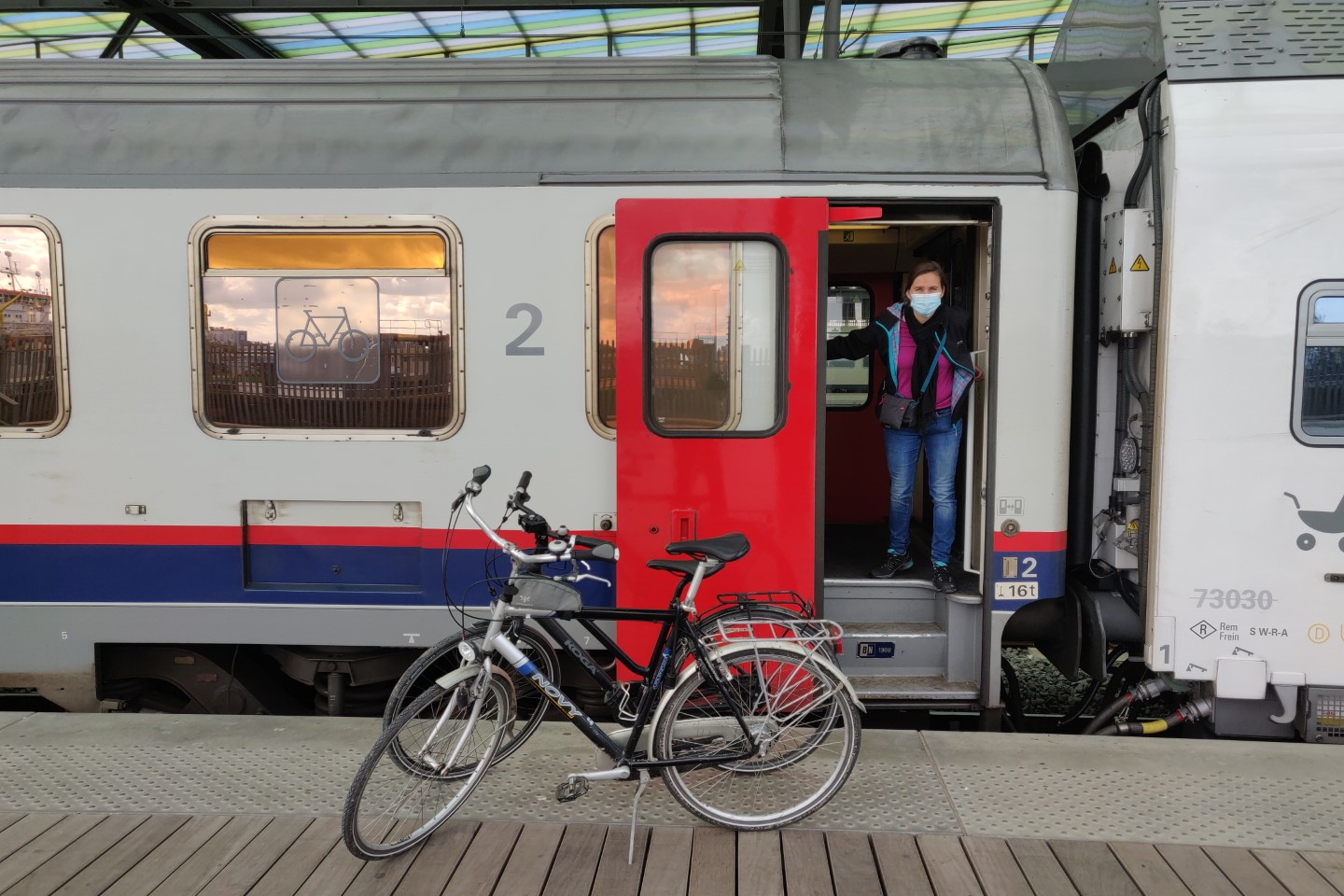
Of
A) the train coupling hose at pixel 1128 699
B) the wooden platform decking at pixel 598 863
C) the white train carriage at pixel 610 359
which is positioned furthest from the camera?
the train coupling hose at pixel 1128 699

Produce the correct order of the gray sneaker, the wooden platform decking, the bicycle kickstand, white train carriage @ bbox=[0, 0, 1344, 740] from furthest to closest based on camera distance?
the gray sneaker < white train carriage @ bbox=[0, 0, 1344, 740] < the bicycle kickstand < the wooden platform decking

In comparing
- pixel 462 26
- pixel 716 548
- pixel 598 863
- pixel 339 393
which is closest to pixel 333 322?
pixel 339 393

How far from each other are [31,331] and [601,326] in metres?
2.56

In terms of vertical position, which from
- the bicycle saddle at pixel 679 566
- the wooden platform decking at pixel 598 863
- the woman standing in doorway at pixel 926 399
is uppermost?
the woman standing in doorway at pixel 926 399

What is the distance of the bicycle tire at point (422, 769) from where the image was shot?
2857 mm

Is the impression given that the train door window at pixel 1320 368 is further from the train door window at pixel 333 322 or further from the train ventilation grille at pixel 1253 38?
the train door window at pixel 333 322

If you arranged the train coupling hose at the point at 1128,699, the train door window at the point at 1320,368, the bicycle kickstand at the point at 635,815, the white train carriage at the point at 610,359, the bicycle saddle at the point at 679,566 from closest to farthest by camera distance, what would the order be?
1. the bicycle kickstand at the point at 635,815
2. the bicycle saddle at the point at 679,566
3. the train door window at the point at 1320,368
4. the white train carriage at the point at 610,359
5. the train coupling hose at the point at 1128,699

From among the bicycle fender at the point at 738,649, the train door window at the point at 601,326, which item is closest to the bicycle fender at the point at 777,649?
the bicycle fender at the point at 738,649

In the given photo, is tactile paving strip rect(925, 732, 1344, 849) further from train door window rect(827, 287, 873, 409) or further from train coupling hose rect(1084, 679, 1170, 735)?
train door window rect(827, 287, 873, 409)

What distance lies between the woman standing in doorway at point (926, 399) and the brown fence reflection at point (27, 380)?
380 centimetres

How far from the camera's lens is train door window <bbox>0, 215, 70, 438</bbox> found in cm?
408

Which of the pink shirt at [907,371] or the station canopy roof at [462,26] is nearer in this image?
the pink shirt at [907,371]


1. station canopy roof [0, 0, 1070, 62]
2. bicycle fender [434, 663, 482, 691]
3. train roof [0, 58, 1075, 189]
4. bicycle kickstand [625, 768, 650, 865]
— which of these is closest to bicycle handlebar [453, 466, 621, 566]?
bicycle fender [434, 663, 482, 691]

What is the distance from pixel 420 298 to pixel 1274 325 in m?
3.52
